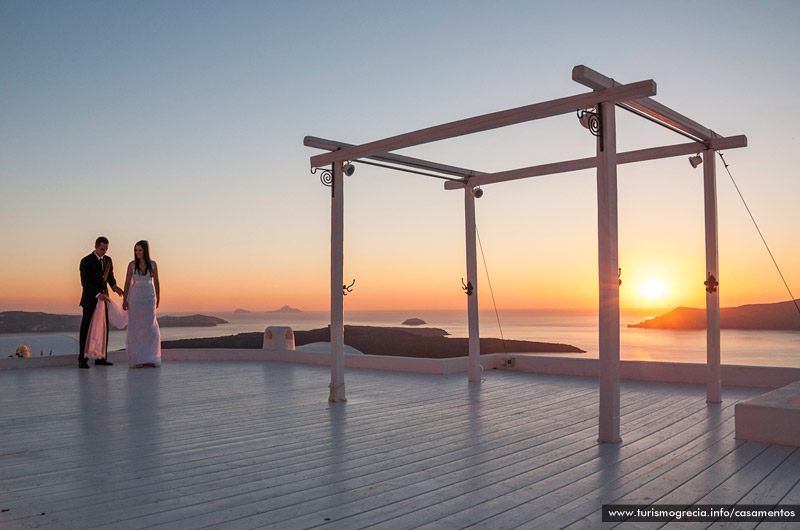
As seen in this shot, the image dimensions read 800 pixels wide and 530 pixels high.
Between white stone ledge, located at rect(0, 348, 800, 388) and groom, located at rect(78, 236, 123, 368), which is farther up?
groom, located at rect(78, 236, 123, 368)

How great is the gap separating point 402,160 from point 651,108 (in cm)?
238

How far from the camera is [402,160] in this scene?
601 cm

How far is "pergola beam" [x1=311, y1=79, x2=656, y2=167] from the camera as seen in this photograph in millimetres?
3947

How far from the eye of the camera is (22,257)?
1581 centimetres

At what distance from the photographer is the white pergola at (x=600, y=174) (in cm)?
405

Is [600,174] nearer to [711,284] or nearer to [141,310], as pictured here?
[711,284]

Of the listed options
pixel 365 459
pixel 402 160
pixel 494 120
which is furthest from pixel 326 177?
pixel 365 459

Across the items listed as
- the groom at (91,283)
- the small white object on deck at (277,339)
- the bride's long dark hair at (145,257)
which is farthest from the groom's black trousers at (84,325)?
the small white object on deck at (277,339)

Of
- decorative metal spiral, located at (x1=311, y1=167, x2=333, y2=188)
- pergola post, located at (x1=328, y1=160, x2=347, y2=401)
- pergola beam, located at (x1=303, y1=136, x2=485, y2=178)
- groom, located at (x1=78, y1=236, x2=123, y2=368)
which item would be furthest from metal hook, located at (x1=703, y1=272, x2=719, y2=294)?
groom, located at (x1=78, y1=236, x2=123, y2=368)

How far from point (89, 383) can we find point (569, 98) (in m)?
5.94

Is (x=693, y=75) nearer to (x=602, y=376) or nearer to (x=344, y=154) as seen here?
(x=344, y=154)

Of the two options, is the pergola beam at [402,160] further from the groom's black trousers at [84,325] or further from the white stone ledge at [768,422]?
the groom's black trousers at [84,325]

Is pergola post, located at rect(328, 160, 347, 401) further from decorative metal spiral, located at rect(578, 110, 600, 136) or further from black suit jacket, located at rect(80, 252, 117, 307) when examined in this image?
black suit jacket, located at rect(80, 252, 117, 307)

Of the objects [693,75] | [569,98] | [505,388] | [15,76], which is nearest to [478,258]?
[505,388]
